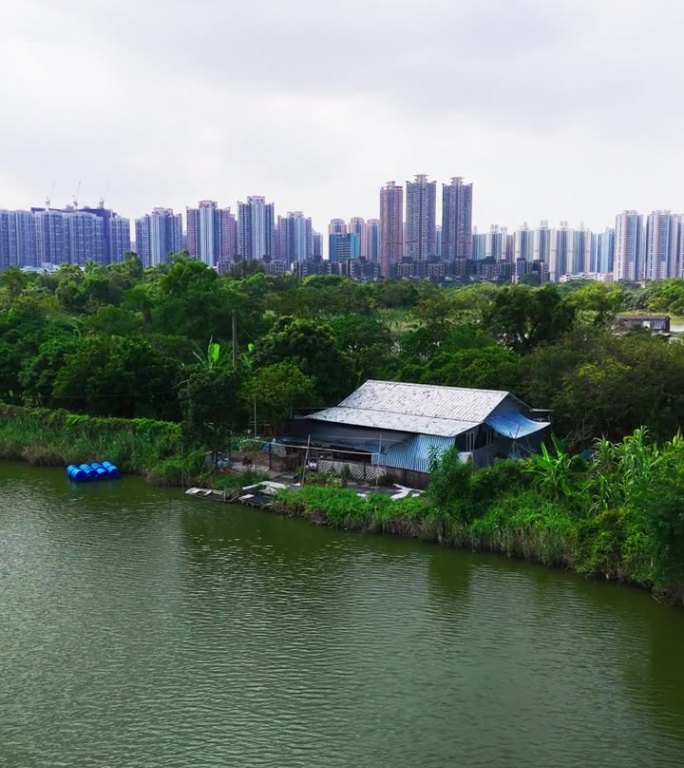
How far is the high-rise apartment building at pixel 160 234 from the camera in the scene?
324 ft

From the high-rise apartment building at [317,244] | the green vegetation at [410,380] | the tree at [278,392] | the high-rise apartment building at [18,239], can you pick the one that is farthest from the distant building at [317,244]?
the tree at [278,392]

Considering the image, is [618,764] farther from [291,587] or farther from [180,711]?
[291,587]

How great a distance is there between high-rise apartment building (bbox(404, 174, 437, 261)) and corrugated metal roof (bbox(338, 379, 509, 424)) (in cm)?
8026

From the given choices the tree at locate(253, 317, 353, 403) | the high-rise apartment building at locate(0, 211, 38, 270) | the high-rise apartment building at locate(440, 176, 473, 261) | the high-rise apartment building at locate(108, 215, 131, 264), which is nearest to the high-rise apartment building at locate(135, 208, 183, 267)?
the high-rise apartment building at locate(108, 215, 131, 264)

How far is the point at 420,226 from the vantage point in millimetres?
98500

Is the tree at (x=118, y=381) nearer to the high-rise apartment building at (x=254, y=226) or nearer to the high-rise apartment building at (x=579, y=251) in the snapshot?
the high-rise apartment building at (x=254, y=226)

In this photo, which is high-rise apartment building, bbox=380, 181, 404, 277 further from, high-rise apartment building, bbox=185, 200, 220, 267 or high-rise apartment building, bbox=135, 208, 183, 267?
high-rise apartment building, bbox=135, 208, 183, 267

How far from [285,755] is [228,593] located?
412 cm

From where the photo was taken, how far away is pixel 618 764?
26.4ft

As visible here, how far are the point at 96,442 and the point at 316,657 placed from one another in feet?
36.6

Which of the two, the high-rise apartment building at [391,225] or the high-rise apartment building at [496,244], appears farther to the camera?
the high-rise apartment building at [496,244]

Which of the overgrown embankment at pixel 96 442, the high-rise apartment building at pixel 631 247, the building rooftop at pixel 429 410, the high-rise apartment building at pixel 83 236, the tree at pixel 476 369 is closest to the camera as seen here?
the building rooftop at pixel 429 410

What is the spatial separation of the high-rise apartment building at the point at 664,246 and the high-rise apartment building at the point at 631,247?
61.0 inches

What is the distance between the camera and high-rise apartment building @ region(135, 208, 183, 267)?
98.8m
